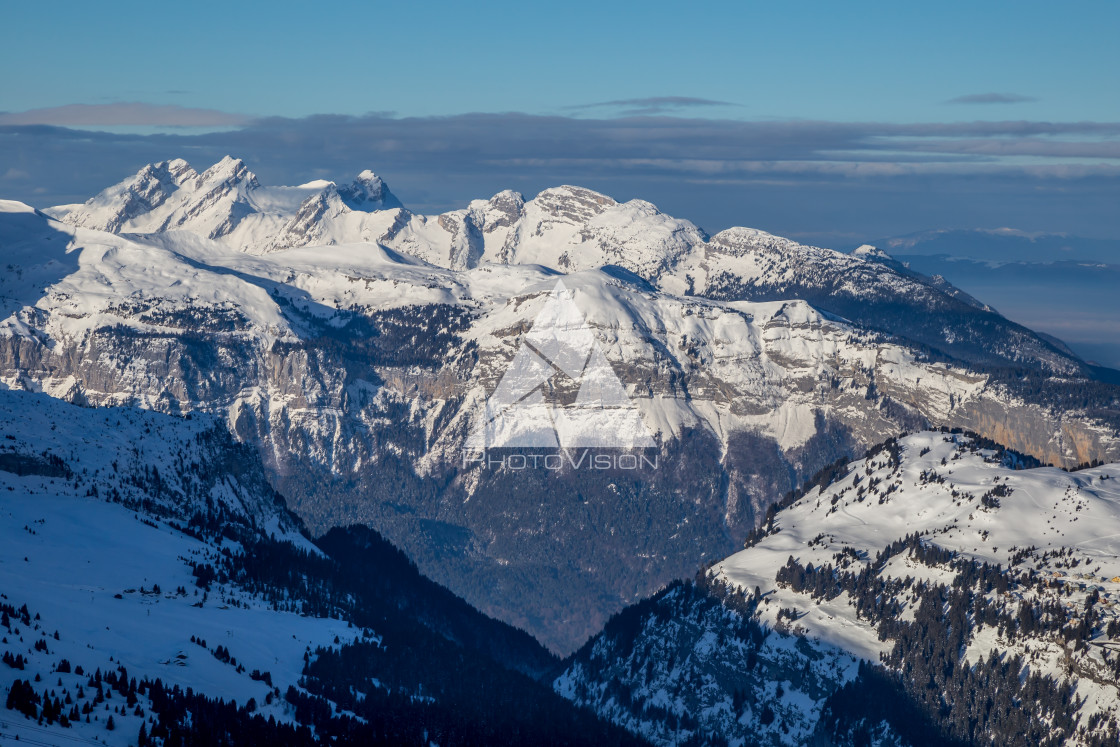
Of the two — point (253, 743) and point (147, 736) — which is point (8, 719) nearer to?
point (147, 736)

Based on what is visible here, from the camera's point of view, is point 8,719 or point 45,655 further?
point 45,655

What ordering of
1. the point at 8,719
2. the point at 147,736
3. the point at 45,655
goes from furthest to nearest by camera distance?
the point at 45,655 → the point at 147,736 → the point at 8,719

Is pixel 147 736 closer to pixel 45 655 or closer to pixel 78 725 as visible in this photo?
pixel 78 725

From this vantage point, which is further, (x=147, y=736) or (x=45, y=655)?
(x=45, y=655)

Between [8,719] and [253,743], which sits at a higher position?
[8,719]

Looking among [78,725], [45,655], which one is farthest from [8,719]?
[45,655]

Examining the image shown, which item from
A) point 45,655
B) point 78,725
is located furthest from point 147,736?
point 45,655

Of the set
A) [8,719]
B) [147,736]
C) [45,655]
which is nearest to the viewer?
[8,719]
